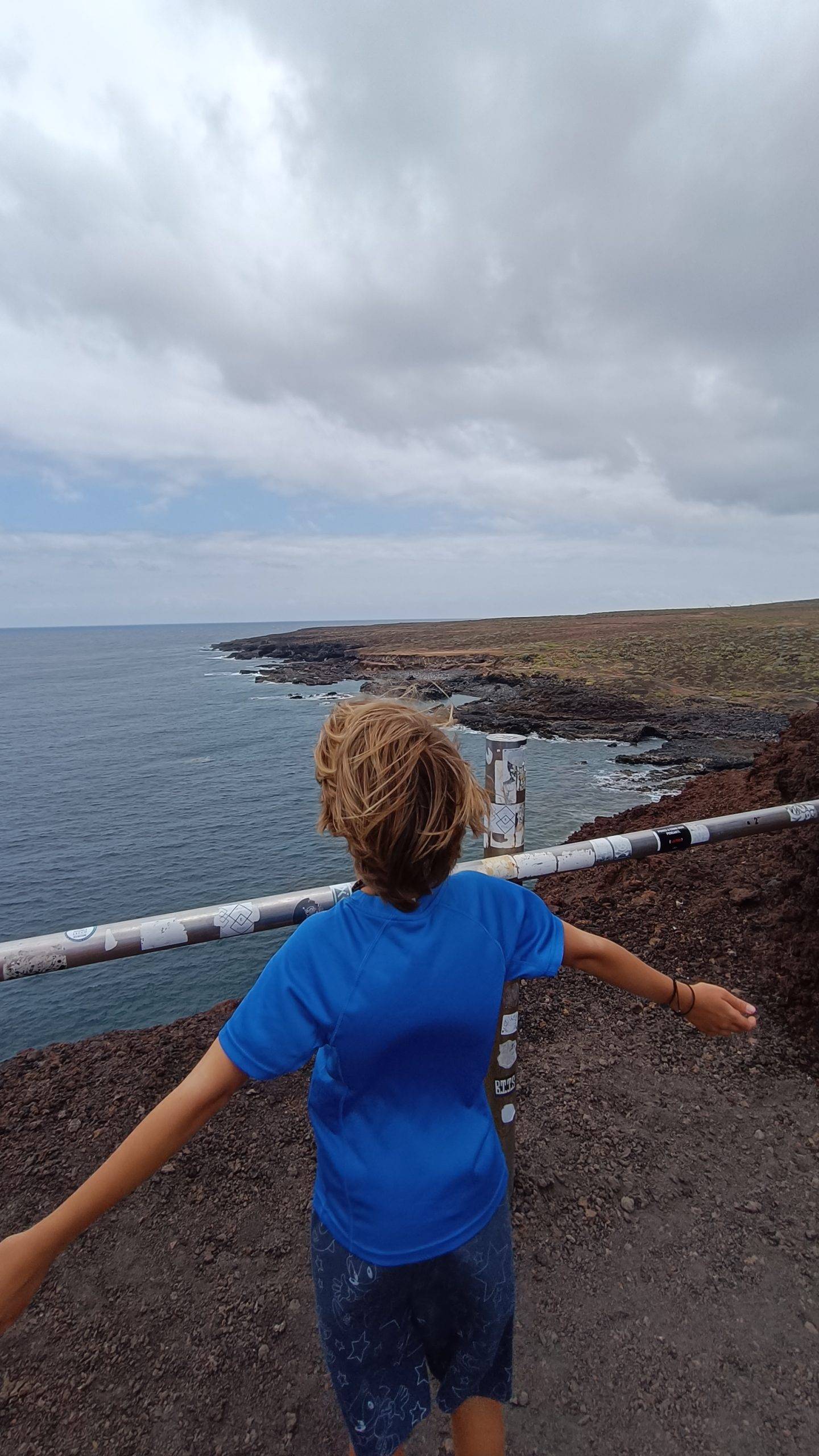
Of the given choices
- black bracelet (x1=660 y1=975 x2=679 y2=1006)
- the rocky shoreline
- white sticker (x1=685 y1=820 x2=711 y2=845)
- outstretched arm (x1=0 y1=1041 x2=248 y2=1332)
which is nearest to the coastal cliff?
the rocky shoreline

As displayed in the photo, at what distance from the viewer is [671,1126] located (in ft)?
10.8

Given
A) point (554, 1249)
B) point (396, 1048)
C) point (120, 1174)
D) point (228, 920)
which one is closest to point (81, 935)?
point (228, 920)

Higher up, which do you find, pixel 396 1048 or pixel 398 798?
pixel 398 798

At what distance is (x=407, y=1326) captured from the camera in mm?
1481

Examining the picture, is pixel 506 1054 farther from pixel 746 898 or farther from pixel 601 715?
pixel 601 715

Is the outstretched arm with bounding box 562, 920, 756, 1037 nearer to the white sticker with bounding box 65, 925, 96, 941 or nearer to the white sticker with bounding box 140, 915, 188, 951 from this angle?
the white sticker with bounding box 140, 915, 188, 951

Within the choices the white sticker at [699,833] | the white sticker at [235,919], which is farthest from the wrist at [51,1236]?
the white sticker at [699,833]

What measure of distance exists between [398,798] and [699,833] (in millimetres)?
2160

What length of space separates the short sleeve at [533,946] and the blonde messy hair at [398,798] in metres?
0.26

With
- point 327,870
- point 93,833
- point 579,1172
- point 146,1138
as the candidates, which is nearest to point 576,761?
point 327,870

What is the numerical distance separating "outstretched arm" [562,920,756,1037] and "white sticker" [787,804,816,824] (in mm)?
1707

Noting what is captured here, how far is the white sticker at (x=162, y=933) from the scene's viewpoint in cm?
197

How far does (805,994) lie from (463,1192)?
341cm

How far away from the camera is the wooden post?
2.50 m
